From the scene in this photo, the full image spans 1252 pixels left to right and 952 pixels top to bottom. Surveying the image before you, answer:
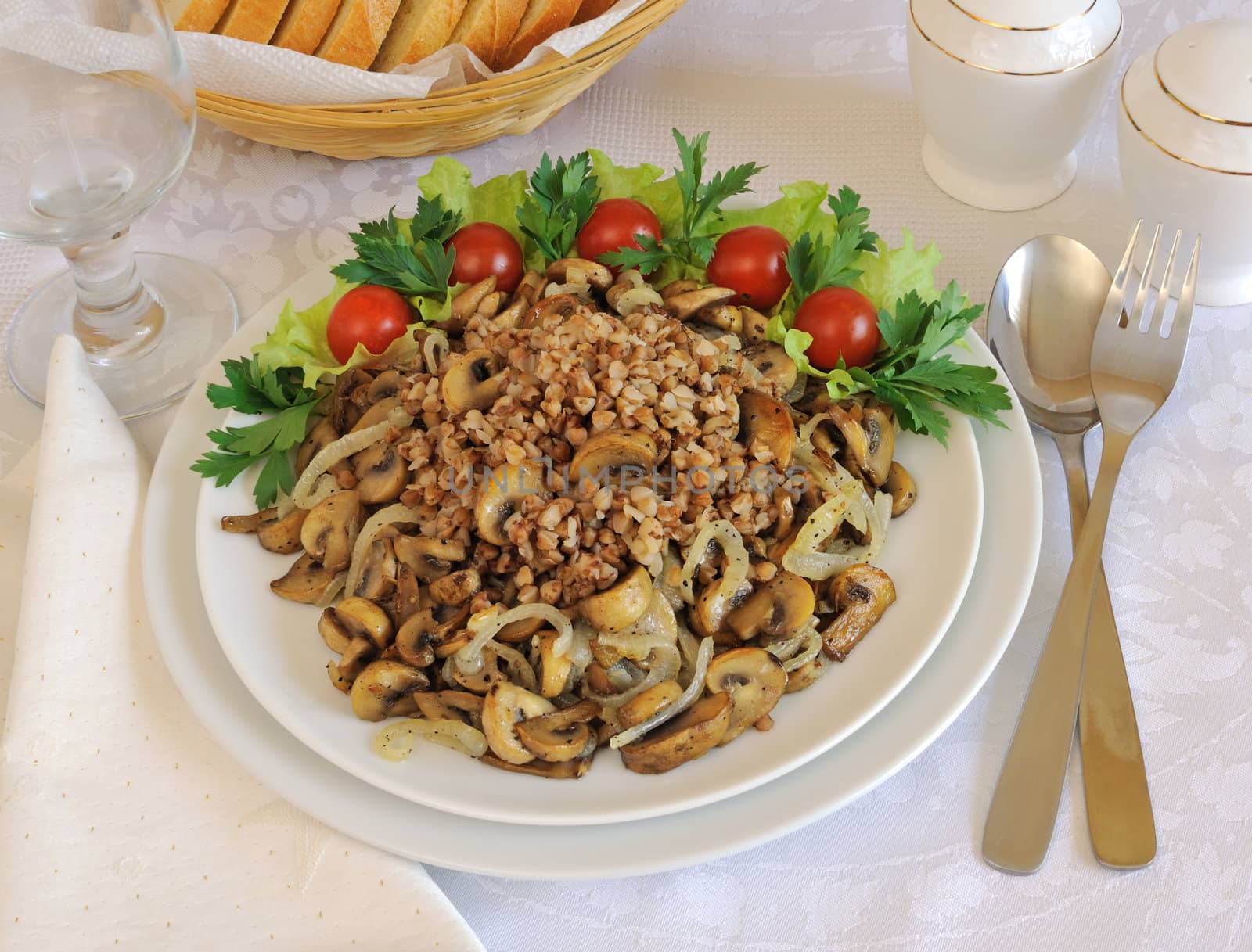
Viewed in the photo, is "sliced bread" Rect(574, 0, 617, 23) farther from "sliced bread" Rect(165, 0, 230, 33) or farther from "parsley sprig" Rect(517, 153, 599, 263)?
"sliced bread" Rect(165, 0, 230, 33)

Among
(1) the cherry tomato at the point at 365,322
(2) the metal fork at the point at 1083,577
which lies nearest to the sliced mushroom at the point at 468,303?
(1) the cherry tomato at the point at 365,322

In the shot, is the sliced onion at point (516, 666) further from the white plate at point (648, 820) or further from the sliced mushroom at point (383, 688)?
the white plate at point (648, 820)

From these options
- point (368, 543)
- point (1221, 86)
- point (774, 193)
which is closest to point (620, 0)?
point (774, 193)

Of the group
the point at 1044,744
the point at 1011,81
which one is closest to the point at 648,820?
the point at 1044,744

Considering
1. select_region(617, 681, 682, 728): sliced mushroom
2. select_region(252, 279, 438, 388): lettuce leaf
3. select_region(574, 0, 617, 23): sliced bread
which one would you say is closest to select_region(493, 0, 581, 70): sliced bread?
select_region(574, 0, 617, 23): sliced bread

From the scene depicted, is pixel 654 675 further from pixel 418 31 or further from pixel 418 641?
pixel 418 31
